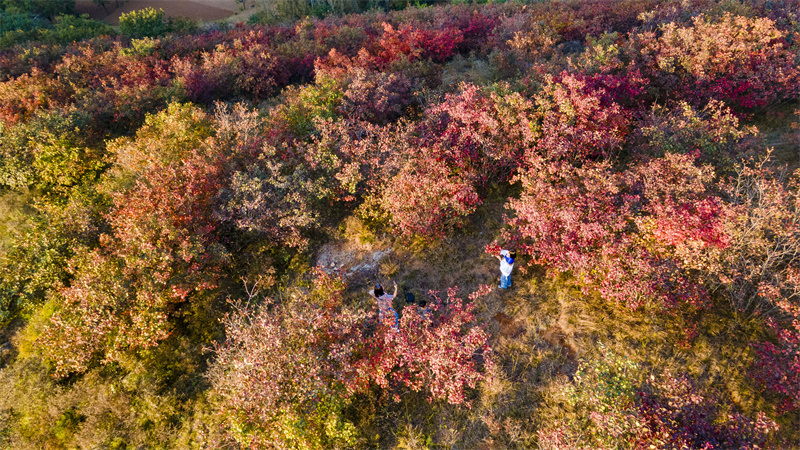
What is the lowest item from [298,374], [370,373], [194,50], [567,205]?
[370,373]

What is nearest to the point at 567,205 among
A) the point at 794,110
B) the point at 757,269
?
the point at 757,269

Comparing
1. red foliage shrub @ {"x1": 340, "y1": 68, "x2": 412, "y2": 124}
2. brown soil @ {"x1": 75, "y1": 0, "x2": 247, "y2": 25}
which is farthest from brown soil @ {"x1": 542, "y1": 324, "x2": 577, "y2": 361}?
brown soil @ {"x1": 75, "y1": 0, "x2": 247, "y2": 25}

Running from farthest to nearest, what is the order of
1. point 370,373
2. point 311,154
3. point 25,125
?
point 25,125 → point 311,154 → point 370,373

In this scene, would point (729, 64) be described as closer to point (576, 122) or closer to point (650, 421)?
point (576, 122)

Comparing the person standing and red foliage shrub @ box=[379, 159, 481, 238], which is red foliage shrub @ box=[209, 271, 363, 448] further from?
the person standing

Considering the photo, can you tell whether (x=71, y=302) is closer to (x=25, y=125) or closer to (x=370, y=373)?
(x=370, y=373)

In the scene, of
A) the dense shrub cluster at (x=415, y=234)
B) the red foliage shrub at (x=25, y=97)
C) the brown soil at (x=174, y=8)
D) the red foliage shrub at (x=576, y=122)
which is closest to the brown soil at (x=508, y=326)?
the dense shrub cluster at (x=415, y=234)

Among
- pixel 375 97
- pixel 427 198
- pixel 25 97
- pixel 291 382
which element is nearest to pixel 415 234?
pixel 427 198
